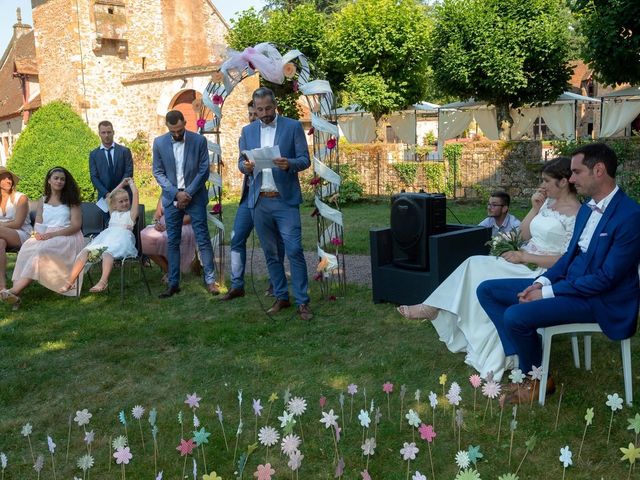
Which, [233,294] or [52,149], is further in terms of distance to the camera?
[52,149]

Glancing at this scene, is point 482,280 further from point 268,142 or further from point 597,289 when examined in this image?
point 268,142

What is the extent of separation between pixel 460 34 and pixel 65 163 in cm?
1227

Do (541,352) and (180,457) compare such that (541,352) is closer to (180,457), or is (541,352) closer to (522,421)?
(522,421)

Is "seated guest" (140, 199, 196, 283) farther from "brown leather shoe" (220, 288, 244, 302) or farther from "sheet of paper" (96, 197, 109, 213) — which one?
"brown leather shoe" (220, 288, 244, 302)

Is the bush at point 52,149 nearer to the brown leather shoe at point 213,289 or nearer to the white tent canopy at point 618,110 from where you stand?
the brown leather shoe at point 213,289

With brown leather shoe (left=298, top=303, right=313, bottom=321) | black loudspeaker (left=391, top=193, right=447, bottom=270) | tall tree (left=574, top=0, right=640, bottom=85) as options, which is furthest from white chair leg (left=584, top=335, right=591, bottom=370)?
tall tree (left=574, top=0, right=640, bottom=85)

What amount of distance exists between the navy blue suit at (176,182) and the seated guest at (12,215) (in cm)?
177

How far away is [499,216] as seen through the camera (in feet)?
20.6

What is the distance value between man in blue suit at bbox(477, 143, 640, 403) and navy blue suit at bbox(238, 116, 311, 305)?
8.14ft

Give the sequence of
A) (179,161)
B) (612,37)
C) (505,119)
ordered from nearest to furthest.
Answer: (179,161)
(612,37)
(505,119)

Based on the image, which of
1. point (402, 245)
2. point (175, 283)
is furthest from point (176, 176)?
point (402, 245)

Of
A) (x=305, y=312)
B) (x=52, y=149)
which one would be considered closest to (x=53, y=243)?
(x=305, y=312)

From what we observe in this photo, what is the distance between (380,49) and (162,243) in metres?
14.8

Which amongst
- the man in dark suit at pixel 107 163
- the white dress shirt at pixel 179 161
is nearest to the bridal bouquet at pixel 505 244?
the white dress shirt at pixel 179 161
